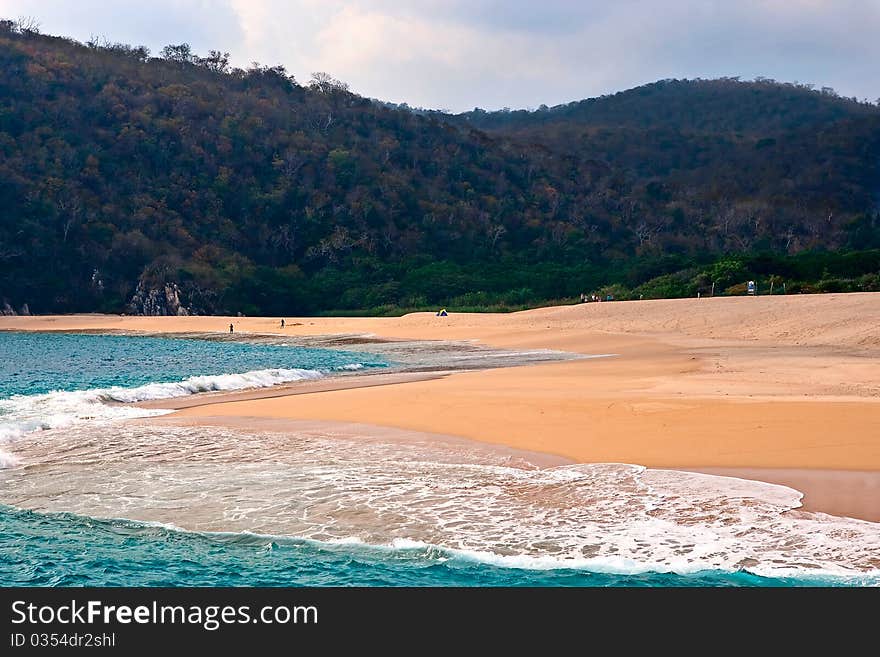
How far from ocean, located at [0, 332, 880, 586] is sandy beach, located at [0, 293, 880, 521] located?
2.15 feet

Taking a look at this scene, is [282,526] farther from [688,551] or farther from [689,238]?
[689,238]

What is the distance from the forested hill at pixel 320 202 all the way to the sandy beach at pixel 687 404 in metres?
25.1

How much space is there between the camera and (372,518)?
775 cm

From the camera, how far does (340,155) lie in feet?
322

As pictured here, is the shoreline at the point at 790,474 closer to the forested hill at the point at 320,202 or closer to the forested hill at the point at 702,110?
the forested hill at the point at 320,202

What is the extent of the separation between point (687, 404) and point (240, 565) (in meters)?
8.13

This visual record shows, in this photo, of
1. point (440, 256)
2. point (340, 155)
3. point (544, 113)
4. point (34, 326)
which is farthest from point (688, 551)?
point (544, 113)

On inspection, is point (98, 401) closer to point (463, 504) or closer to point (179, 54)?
point (463, 504)

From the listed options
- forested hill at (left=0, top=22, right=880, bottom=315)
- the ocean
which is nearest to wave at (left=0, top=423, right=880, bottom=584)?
the ocean

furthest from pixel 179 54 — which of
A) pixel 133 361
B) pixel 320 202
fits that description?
pixel 133 361

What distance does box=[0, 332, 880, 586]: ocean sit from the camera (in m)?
6.30

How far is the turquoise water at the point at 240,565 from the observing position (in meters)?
6.12

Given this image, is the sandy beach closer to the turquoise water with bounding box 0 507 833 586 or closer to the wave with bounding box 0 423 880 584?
the wave with bounding box 0 423 880 584
